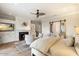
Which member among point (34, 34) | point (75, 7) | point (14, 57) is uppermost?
point (75, 7)

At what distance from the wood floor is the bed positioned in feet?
0.38

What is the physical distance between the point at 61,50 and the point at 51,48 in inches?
7.3

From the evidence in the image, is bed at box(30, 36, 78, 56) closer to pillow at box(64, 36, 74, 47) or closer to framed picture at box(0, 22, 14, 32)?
pillow at box(64, 36, 74, 47)

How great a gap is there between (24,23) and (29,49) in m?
0.51

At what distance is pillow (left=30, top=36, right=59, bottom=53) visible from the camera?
2.01 m

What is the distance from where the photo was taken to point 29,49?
6.80 ft

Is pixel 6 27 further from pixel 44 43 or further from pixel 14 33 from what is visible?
pixel 44 43

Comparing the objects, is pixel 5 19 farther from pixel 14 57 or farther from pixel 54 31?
pixel 54 31

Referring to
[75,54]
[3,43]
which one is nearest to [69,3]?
[75,54]

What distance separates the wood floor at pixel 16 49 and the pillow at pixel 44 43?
18cm

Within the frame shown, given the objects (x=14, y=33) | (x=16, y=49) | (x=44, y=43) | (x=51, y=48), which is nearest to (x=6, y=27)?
(x=14, y=33)

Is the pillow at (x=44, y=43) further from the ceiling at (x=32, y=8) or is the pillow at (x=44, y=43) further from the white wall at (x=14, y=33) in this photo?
the ceiling at (x=32, y=8)

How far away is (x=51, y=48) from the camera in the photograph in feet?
6.53

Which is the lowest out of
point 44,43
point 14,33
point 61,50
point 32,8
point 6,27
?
point 61,50
